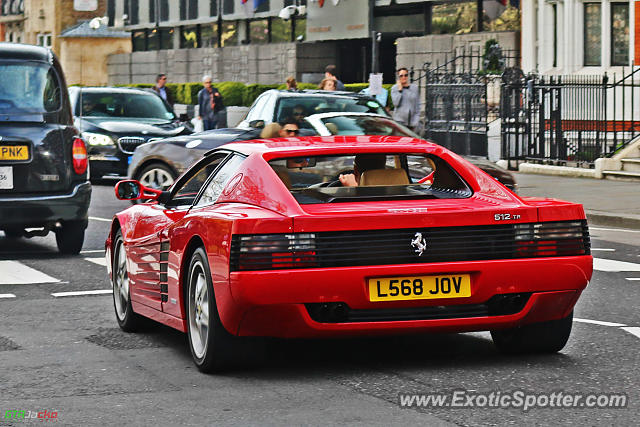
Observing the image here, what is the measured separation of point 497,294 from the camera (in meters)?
7.29

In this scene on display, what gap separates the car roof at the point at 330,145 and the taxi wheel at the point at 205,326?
30.5 inches

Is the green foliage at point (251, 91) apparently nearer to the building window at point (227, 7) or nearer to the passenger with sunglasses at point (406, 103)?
the building window at point (227, 7)

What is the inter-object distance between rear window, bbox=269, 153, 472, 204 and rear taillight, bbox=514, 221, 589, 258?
575 mm

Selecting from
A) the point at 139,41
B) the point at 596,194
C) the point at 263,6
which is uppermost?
the point at 263,6

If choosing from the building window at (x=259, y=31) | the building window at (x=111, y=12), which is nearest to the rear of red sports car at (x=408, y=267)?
the building window at (x=259, y=31)

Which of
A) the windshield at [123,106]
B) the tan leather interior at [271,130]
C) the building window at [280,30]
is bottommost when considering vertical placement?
the tan leather interior at [271,130]

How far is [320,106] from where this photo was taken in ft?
59.1

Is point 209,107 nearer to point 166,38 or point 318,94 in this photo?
point 318,94

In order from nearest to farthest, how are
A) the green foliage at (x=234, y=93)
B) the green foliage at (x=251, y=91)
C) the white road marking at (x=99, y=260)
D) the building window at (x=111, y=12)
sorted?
the white road marking at (x=99, y=260) < the green foliage at (x=251, y=91) < the green foliage at (x=234, y=93) < the building window at (x=111, y=12)

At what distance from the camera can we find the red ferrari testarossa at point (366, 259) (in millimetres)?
7039

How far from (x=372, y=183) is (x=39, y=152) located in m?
6.22

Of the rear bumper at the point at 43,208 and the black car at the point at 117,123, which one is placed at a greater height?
the black car at the point at 117,123

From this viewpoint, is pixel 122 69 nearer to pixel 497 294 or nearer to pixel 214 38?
pixel 214 38

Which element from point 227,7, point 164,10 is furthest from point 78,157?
point 164,10
